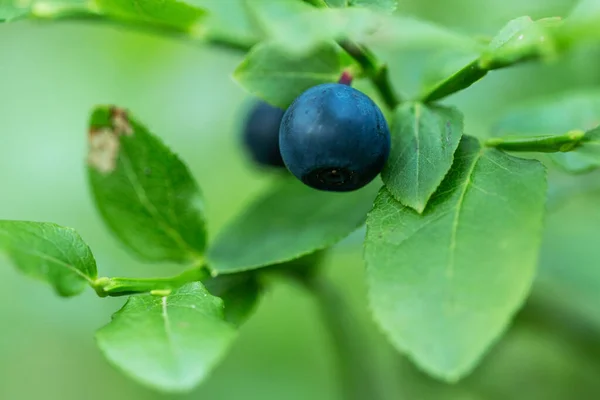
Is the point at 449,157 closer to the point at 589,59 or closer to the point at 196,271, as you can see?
the point at 196,271

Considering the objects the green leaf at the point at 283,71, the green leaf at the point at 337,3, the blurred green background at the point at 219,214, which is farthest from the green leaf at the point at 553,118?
the green leaf at the point at 337,3

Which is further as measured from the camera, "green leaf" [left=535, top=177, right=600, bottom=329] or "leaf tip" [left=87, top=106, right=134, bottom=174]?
"green leaf" [left=535, top=177, right=600, bottom=329]

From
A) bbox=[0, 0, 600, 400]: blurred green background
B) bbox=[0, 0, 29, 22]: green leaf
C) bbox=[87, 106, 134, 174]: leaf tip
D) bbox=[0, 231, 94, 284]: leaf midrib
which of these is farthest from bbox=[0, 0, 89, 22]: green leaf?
bbox=[0, 231, 94, 284]: leaf midrib

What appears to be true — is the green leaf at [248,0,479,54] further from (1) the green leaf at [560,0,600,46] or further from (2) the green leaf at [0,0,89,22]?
(2) the green leaf at [0,0,89,22]

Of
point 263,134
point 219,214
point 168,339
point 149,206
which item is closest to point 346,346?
point 263,134

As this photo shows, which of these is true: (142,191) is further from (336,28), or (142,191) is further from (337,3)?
(336,28)

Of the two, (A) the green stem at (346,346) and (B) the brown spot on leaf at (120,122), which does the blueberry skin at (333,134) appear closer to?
(B) the brown spot on leaf at (120,122)
